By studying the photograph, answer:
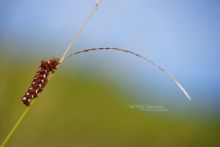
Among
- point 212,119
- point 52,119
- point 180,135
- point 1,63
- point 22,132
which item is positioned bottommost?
point 22,132

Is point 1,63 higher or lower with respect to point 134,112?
lower

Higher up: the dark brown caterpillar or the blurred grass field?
the blurred grass field

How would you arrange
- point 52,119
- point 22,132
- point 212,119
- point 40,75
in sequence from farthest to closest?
point 212,119, point 52,119, point 22,132, point 40,75

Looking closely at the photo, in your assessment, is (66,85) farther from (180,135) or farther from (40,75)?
(40,75)

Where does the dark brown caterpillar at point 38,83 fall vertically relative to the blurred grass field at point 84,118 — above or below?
below

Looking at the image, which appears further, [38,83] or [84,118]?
[84,118]

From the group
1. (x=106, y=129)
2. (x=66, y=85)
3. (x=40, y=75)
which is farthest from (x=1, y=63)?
(x=40, y=75)

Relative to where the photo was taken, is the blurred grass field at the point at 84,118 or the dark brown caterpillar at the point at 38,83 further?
the blurred grass field at the point at 84,118

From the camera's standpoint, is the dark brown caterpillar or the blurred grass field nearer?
the dark brown caterpillar
